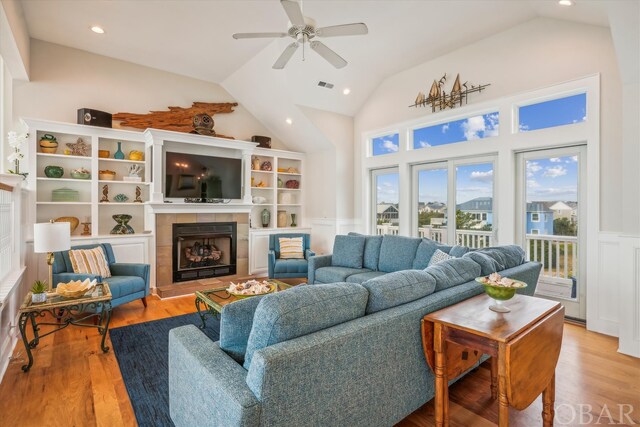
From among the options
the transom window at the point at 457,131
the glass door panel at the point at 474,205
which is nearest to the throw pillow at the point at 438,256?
the glass door panel at the point at 474,205

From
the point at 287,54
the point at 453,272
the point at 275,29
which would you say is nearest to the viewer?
the point at 453,272

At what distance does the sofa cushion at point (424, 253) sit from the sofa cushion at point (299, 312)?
7.93 ft

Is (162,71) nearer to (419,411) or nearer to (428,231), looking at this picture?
(428,231)

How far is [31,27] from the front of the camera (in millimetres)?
4094

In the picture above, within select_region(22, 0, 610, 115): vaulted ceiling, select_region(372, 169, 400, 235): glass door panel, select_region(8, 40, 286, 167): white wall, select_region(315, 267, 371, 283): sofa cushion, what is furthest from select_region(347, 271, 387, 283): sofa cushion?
select_region(8, 40, 286, 167): white wall

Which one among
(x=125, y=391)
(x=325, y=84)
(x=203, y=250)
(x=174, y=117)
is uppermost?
(x=325, y=84)

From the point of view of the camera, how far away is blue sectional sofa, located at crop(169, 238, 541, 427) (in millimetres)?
1258

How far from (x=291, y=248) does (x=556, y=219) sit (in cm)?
354

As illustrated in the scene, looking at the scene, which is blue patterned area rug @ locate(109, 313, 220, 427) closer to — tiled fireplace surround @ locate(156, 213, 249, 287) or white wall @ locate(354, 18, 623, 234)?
tiled fireplace surround @ locate(156, 213, 249, 287)

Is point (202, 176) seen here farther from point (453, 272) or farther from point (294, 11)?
point (453, 272)

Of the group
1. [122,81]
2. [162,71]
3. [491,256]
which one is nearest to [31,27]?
[122,81]

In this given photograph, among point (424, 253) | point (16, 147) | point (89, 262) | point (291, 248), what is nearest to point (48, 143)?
point (16, 147)

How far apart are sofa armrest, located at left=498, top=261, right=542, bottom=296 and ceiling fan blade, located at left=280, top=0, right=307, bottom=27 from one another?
256 cm

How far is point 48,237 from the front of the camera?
9.46 feet
